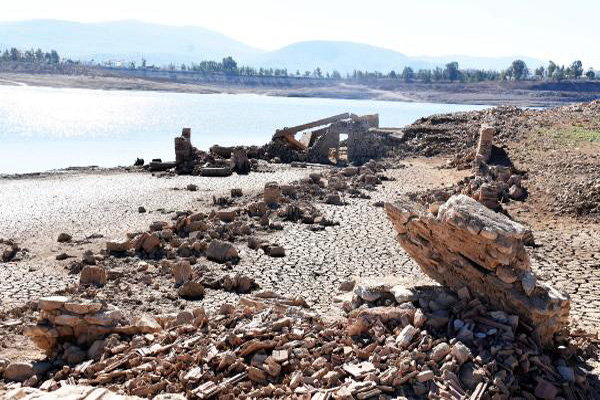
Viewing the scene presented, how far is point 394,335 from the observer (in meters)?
7.41

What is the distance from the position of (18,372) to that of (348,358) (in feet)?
13.6

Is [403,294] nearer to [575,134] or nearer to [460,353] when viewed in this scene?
[460,353]

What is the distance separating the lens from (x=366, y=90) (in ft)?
414

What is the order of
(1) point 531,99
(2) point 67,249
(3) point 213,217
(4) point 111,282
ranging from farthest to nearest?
1. (1) point 531,99
2. (3) point 213,217
3. (2) point 67,249
4. (4) point 111,282

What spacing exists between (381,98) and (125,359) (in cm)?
11342

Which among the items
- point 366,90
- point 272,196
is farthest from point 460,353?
point 366,90

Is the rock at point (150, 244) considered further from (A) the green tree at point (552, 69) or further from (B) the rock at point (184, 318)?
(A) the green tree at point (552, 69)

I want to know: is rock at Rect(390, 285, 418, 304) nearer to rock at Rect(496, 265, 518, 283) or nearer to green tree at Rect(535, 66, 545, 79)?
rock at Rect(496, 265, 518, 283)

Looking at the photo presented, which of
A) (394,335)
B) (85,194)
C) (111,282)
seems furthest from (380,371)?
(85,194)

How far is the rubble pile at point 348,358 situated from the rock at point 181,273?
319 cm

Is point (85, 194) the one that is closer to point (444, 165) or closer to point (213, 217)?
point (213, 217)

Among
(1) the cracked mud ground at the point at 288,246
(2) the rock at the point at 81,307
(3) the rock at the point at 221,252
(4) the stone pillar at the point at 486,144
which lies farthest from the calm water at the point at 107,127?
(2) the rock at the point at 81,307

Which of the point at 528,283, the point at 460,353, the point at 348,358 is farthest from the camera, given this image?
the point at 528,283

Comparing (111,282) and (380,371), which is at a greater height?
(380,371)
